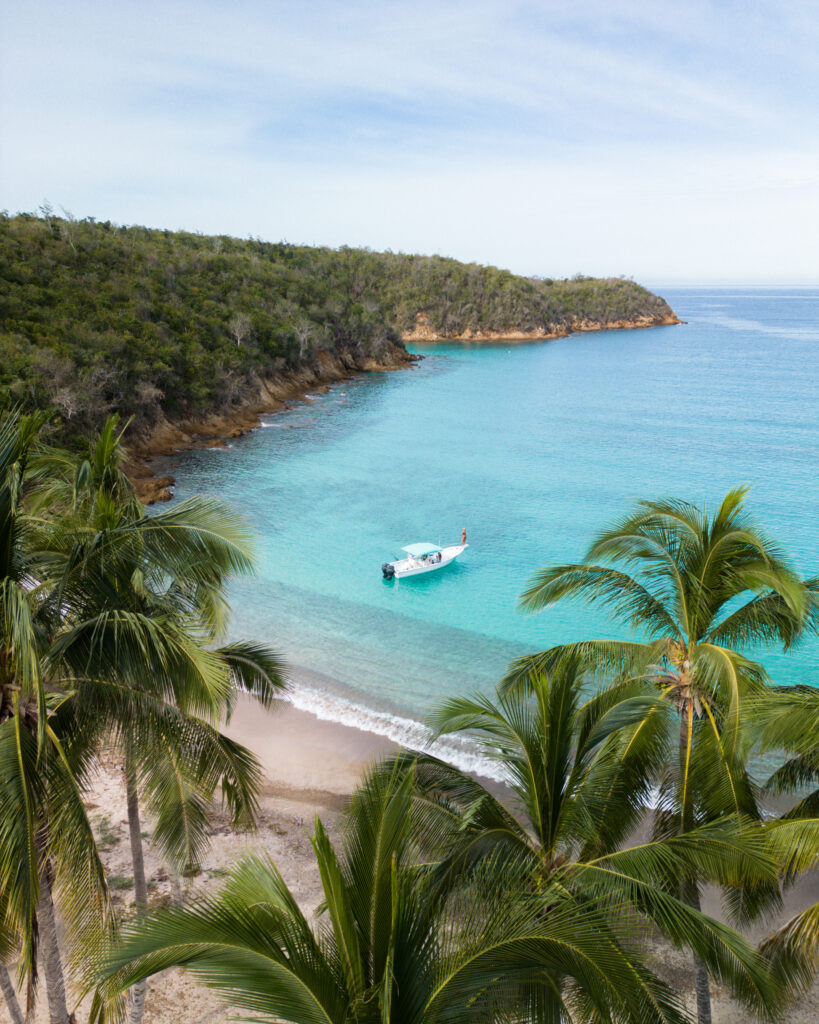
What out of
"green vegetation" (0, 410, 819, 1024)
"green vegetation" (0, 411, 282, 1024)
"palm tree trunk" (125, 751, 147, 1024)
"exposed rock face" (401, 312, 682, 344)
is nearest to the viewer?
"green vegetation" (0, 410, 819, 1024)

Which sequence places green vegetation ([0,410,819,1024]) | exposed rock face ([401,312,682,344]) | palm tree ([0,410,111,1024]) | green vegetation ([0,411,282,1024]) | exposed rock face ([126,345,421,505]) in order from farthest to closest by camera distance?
exposed rock face ([401,312,682,344]) < exposed rock face ([126,345,421,505]) < green vegetation ([0,411,282,1024]) < palm tree ([0,410,111,1024]) < green vegetation ([0,410,819,1024])

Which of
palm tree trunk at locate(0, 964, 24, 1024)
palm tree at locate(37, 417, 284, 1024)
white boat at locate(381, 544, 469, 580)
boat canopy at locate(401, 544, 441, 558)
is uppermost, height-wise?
palm tree at locate(37, 417, 284, 1024)

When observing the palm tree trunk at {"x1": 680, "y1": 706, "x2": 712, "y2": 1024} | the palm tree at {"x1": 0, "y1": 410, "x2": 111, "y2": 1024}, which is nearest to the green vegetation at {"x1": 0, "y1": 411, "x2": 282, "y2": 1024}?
the palm tree at {"x1": 0, "y1": 410, "x2": 111, "y2": 1024}

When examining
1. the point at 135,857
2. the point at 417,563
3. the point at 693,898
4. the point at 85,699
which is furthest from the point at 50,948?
the point at 417,563

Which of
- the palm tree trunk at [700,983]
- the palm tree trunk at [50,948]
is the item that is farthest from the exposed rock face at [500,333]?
the palm tree trunk at [50,948]

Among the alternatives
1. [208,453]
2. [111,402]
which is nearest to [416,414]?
[208,453]

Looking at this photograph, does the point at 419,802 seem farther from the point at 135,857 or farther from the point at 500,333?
the point at 500,333

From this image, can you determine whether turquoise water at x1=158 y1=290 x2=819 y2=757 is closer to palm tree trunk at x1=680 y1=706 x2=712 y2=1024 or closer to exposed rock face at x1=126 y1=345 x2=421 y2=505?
exposed rock face at x1=126 y1=345 x2=421 y2=505

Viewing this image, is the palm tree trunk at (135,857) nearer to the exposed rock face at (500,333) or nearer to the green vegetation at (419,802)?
the green vegetation at (419,802)
